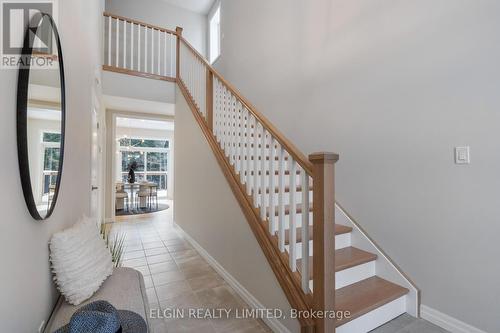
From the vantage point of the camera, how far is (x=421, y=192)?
182cm

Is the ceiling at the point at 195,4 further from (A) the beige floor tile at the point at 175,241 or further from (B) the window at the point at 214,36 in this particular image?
(A) the beige floor tile at the point at 175,241

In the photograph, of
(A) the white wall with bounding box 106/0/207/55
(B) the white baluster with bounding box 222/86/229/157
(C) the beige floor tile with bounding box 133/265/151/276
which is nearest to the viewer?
(B) the white baluster with bounding box 222/86/229/157

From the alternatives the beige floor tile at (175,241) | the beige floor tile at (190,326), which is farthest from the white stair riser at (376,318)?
the beige floor tile at (175,241)

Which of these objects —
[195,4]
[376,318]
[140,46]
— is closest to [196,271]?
[376,318]

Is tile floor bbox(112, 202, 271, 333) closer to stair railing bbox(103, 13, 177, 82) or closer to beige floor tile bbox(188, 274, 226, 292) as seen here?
beige floor tile bbox(188, 274, 226, 292)

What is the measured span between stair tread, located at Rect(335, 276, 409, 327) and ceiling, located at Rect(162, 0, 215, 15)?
21.2 ft

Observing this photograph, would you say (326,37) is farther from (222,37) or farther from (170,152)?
(170,152)

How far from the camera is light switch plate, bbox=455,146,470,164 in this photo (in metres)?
1.58

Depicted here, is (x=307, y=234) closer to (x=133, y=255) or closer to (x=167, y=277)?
(x=167, y=277)

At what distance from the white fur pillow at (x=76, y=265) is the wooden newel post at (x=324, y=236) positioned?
4.30 ft

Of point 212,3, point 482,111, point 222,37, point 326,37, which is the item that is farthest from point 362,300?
point 212,3

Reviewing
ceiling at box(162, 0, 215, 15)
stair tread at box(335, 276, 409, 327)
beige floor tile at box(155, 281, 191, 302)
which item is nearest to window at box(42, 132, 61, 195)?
beige floor tile at box(155, 281, 191, 302)

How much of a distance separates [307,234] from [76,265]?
1315mm

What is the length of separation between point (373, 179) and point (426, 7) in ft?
4.61
